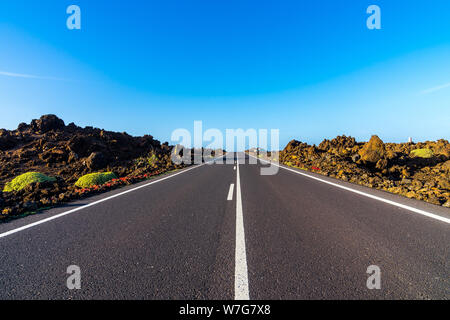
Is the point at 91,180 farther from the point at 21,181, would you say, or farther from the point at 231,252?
the point at 231,252

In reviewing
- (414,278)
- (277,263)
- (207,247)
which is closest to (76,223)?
(207,247)

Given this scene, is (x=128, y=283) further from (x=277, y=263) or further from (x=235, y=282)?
(x=277, y=263)

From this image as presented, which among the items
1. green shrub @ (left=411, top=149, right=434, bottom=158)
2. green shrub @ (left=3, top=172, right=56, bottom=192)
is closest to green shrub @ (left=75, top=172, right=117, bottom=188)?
green shrub @ (left=3, top=172, right=56, bottom=192)

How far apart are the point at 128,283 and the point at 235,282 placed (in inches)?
46.8

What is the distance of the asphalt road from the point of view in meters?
1.90

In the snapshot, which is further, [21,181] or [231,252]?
[21,181]

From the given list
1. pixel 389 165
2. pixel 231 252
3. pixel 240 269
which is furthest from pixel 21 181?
pixel 389 165

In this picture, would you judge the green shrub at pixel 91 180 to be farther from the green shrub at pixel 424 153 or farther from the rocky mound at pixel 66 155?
the green shrub at pixel 424 153

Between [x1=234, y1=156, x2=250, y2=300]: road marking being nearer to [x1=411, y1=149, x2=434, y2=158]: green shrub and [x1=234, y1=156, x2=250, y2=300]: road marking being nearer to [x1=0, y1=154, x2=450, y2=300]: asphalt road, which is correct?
[x1=0, y1=154, x2=450, y2=300]: asphalt road

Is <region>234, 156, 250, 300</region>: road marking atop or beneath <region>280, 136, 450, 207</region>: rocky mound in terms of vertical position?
beneath

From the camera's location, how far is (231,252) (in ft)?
8.58

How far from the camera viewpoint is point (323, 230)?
3305mm

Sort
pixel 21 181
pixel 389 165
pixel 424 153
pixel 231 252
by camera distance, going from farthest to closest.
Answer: pixel 424 153
pixel 389 165
pixel 21 181
pixel 231 252

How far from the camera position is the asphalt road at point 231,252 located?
190 cm
